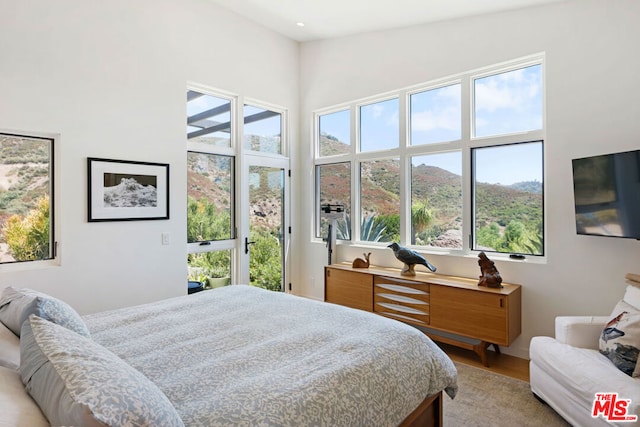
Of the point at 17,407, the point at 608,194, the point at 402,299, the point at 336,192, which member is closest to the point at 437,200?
the point at 402,299

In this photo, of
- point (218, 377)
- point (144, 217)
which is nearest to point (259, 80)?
point (144, 217)

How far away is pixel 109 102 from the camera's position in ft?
10.5

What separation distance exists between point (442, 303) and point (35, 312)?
299 cm

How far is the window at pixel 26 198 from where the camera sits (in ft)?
9.14

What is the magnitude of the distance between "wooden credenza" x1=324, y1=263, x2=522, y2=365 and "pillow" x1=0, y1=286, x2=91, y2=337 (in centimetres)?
280

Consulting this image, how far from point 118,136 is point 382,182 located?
2852 millimetres

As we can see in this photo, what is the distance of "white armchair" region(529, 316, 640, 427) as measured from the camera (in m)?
1.89

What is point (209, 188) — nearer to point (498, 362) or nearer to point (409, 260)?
point (409, 260)

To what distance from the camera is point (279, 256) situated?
16.0 ft

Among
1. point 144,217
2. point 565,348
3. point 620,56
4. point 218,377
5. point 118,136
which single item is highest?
point 620,56

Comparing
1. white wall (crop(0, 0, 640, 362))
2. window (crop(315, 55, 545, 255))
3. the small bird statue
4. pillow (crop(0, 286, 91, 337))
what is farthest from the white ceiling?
pillow (crop(0, 286, 91, 337))

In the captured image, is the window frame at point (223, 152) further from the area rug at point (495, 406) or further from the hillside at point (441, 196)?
the area rug at point (495, 406)

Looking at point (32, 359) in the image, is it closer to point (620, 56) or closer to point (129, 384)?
point (129, 384)

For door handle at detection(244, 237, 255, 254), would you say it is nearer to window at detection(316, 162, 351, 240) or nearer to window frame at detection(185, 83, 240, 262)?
window frame at detection(185, 83, 240, 262)
